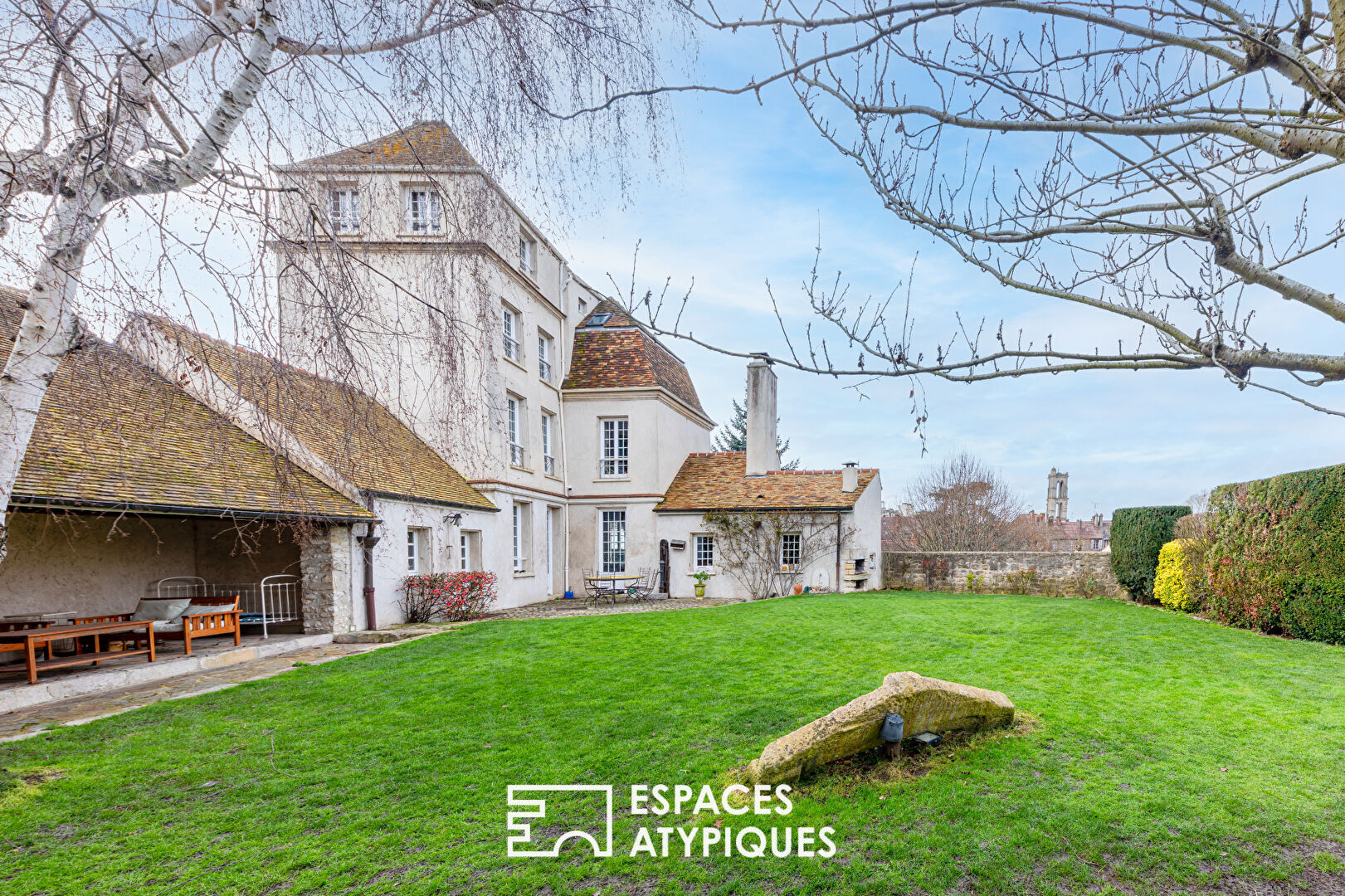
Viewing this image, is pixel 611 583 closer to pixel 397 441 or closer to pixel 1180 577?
pixel 397 441

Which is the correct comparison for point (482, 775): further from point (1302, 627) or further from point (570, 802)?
point (1302, 627)

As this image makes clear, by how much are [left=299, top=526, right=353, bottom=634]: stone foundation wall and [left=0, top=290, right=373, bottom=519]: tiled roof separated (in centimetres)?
67

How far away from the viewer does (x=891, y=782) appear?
4789mm

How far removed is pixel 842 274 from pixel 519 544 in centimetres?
1602

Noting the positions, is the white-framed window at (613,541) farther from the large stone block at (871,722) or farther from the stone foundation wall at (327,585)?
the large stone block at (871,722)

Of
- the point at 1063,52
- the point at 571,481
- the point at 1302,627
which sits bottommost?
the point at 1302,627

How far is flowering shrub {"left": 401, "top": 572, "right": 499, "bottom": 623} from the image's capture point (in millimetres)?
13305

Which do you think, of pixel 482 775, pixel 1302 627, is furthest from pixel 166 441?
pixel 1302 627

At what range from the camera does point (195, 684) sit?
8.39 meters

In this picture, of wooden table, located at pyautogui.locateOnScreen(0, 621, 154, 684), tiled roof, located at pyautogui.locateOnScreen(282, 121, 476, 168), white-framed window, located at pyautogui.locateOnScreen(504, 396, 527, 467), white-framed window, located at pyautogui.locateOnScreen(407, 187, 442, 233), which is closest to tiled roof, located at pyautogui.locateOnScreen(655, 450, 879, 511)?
white-framed window, located at pyautogui.locateOnScreen(504, 396, 527, 467)

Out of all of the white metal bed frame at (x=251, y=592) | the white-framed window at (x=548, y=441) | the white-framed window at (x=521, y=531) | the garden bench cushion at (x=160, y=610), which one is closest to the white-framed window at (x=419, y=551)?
the white metal bed frame at (x=251, y=592)

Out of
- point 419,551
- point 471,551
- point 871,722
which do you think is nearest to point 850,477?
point 471,551

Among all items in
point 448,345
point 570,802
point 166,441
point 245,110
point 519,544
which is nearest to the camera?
point 245,110

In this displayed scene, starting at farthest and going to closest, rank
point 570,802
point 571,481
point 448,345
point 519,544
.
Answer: point 571,481 < point 519,544 < point 570,802 < point 448,345
